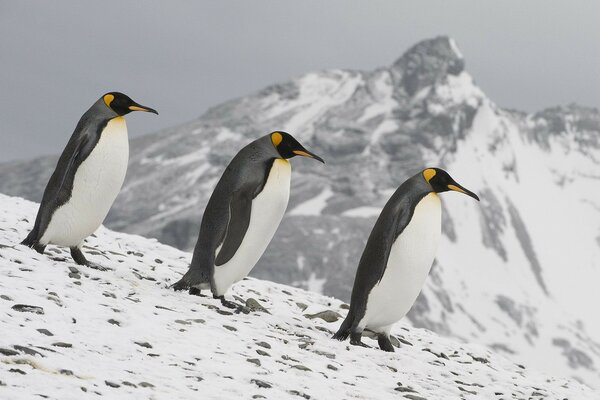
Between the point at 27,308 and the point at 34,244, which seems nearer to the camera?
the point at 27,308

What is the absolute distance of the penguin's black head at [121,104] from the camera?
31.1 feet

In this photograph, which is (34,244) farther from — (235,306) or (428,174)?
(428,174)

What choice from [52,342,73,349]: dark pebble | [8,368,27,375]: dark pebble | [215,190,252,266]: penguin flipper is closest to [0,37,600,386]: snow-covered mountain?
[215,190,252,266]: penguin flipper

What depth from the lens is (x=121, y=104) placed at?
9.49 m

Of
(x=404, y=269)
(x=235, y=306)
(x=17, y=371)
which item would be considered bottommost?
(x=17, y=371)

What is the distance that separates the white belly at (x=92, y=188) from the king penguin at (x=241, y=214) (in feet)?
3.97

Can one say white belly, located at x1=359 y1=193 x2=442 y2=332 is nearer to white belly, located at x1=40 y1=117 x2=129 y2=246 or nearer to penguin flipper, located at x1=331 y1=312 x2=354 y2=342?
penguin flipper, located at x1=331 y1=312 x2=354 y2=342

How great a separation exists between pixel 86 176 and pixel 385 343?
3.96 meters

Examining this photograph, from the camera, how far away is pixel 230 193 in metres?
9.31

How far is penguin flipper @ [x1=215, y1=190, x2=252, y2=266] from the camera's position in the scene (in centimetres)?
919

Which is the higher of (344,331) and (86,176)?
(86,176)

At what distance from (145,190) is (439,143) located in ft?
236

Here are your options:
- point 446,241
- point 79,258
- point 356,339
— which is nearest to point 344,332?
point 356,339

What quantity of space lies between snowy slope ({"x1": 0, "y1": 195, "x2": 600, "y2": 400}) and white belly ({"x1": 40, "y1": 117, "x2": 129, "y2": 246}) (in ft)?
1.24
